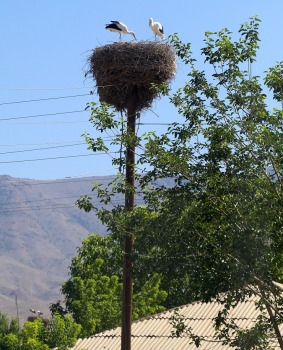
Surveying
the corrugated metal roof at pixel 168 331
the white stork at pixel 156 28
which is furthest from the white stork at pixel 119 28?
the corrugated metal roof at pixel 168 331

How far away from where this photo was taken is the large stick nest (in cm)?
2291

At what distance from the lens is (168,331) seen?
2672 cm

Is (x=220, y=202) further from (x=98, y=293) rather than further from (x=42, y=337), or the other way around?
(x=98, y=293)

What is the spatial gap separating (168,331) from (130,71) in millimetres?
7072

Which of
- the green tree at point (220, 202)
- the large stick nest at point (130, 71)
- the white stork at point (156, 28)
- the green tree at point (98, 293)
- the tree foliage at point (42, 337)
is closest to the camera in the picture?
the green tree at point (220, 202)

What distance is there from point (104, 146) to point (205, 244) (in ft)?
7.87

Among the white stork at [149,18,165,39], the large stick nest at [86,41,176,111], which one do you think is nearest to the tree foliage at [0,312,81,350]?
the large stick nest at [86,41,176,111]

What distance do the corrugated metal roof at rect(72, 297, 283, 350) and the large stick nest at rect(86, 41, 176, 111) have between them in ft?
17.4

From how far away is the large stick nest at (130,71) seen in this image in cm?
2291

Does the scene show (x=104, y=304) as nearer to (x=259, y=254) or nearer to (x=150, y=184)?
(x=150, y=184)

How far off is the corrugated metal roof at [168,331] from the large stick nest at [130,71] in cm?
532

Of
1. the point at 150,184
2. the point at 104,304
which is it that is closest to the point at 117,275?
the point at 104,304

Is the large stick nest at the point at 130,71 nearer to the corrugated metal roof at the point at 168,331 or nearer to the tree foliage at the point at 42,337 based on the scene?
the corrugated metal roof at the point at 168,331

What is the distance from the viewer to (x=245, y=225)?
15.4 meters
